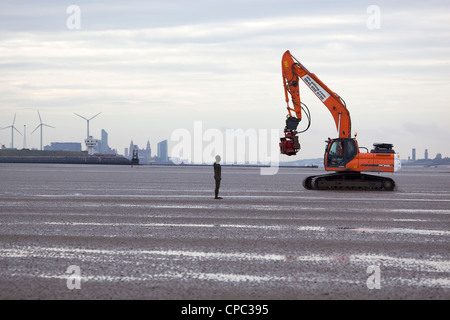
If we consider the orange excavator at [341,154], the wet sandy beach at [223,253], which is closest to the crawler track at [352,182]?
the orange excavator at [341,154]

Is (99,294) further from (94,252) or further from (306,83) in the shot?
(306,83)

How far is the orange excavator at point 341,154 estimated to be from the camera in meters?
26.1

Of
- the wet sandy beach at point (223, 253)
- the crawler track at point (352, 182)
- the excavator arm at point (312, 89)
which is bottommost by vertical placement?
the wet sandy beach at point (223, 253)

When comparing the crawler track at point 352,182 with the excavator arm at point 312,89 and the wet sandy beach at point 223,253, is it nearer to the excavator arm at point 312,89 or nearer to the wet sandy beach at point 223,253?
the excavator arm at point 312,89

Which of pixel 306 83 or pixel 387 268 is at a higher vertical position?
pixel 306 83

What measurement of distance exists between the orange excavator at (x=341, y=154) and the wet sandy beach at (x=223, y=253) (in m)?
9.99

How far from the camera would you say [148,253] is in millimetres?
8797

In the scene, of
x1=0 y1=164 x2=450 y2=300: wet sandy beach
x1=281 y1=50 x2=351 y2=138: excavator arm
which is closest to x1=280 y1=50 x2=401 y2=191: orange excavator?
x1=281 y1=50 x2=351 y2=138: excavator arm

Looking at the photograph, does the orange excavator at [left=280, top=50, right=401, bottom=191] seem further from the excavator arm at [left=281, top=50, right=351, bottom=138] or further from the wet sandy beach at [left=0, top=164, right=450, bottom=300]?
the wet sandy beach at [left=0, top=164, right=450, bottom=300]

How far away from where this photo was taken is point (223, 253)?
8805 mm

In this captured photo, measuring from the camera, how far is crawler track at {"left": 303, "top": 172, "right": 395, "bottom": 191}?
85.6ft
